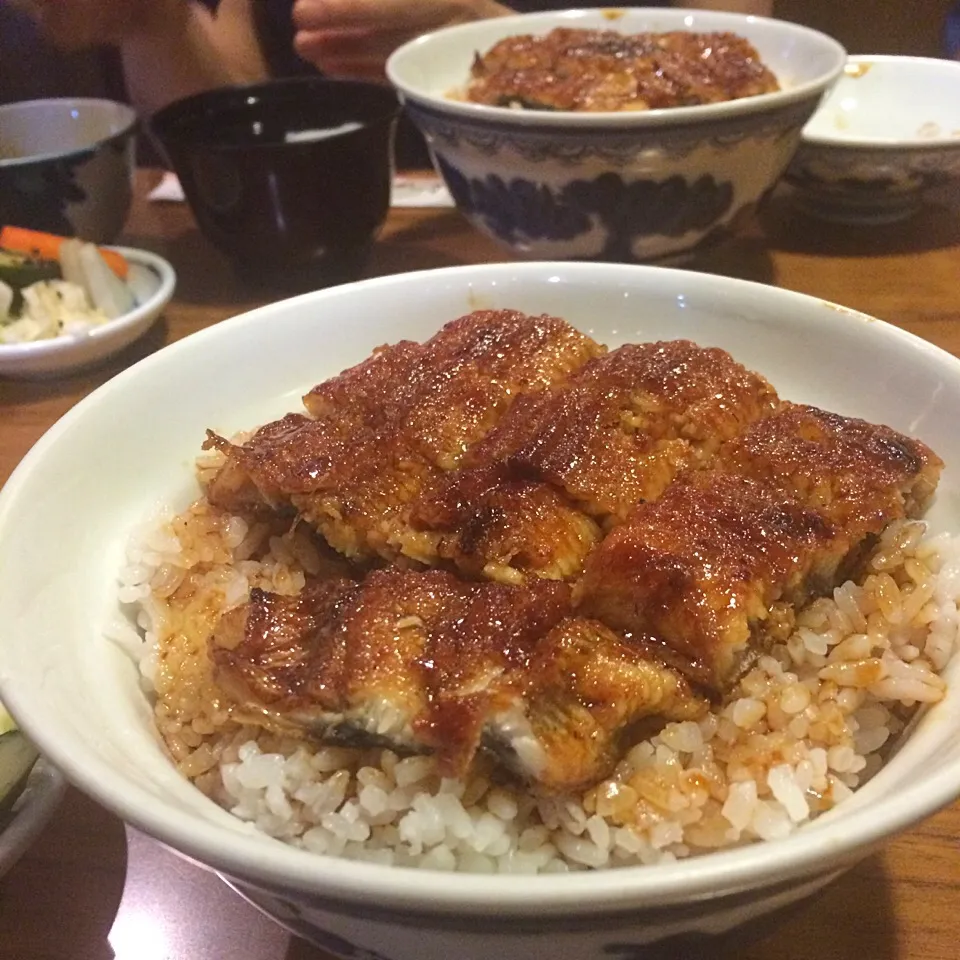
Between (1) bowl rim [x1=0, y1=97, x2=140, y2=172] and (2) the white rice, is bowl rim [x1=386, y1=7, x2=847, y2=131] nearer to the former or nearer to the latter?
(1) bowl rim [x1=0, y1=97, x2=140, y2=172]

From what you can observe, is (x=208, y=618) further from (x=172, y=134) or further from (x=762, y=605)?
(x=172, y=134)

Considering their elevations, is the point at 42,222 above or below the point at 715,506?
below

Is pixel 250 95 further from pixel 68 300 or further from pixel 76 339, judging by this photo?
pixel 76 339

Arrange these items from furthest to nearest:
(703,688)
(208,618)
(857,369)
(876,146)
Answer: (876,146)
(857,369)
(208,618)
(703,688)

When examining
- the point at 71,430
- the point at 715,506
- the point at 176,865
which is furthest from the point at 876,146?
the point at 176,865

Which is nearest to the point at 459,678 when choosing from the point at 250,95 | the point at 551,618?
the point at 551,618
